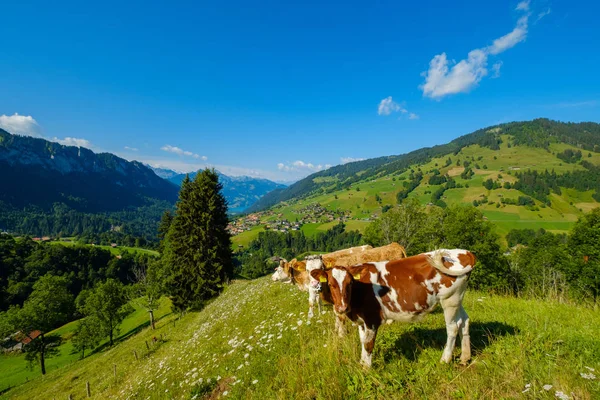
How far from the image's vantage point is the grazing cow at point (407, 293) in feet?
17.5

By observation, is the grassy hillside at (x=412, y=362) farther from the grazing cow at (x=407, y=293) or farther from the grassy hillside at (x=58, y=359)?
the grassy hillside at (x=58, y=359)

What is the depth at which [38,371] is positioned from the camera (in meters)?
46.4

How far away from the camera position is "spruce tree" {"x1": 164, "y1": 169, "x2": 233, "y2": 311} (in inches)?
1378

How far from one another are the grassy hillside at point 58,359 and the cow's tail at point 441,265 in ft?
182

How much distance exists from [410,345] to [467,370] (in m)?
1.54

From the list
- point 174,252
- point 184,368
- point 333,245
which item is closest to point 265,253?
point 333,245

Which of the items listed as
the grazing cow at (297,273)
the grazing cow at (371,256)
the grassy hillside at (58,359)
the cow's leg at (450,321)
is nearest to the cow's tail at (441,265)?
the cow's leg at (450,321)

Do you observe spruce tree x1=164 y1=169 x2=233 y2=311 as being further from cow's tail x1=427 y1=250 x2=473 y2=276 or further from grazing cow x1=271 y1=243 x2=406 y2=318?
cow's tail x1=427 y1=250 x2=473 y2=276

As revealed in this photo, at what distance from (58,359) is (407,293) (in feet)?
241

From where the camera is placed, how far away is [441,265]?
5.35m

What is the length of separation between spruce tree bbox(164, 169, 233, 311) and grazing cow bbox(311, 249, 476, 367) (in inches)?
1280

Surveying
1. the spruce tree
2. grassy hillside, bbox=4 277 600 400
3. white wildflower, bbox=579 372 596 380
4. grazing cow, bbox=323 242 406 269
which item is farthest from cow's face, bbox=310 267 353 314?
the spruce tree

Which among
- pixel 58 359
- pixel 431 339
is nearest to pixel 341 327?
pixel 431 339

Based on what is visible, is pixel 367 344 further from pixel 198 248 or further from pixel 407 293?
pixel 198 248
